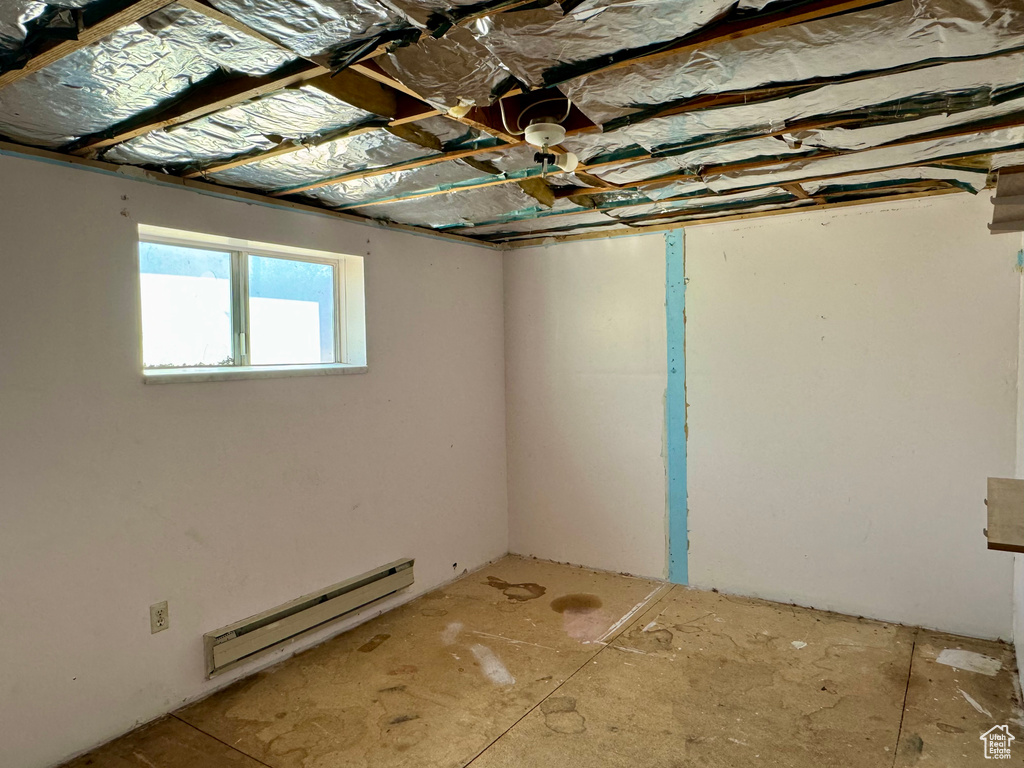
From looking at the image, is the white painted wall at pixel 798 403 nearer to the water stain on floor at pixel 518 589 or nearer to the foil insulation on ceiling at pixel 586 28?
the water stain on floor at pixel 518 589

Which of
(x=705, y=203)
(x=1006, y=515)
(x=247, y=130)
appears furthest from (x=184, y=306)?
(x=1006, y=515)

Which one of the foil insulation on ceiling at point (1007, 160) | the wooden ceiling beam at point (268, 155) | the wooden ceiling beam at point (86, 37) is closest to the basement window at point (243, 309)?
the wooden ceiling beam at point (268, 155)

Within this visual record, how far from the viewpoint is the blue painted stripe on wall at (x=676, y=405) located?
3879mm

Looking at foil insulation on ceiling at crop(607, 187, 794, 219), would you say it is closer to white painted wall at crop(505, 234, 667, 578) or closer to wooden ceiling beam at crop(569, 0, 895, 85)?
white painted wall at crop(505, 234, 667, 578)

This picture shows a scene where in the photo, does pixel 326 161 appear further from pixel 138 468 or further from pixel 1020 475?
pixel 1020 475

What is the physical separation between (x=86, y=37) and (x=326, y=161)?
104cm

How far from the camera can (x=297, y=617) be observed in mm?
3096

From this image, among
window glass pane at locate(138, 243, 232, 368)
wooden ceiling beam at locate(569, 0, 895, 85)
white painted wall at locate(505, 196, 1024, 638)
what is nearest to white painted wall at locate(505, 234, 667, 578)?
white painted wall at locate(505, 196, 1024, 638)

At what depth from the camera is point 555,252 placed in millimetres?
4312

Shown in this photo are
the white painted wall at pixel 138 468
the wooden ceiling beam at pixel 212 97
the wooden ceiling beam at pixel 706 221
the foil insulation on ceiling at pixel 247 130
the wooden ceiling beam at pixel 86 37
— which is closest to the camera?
the wooden ceiling beam at pixel 86 37

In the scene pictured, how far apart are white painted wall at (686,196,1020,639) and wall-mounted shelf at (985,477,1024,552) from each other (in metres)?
1.28

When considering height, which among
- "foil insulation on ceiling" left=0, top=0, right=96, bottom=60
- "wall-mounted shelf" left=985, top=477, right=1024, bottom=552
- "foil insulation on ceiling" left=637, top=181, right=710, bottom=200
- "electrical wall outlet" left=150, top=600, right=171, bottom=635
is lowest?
"electrical wall outlet" left=150, top=600, right=171, bottom=635

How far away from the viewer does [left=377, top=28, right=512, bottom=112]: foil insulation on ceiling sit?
162 cm

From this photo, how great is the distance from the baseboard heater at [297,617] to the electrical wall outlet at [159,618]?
200mm
